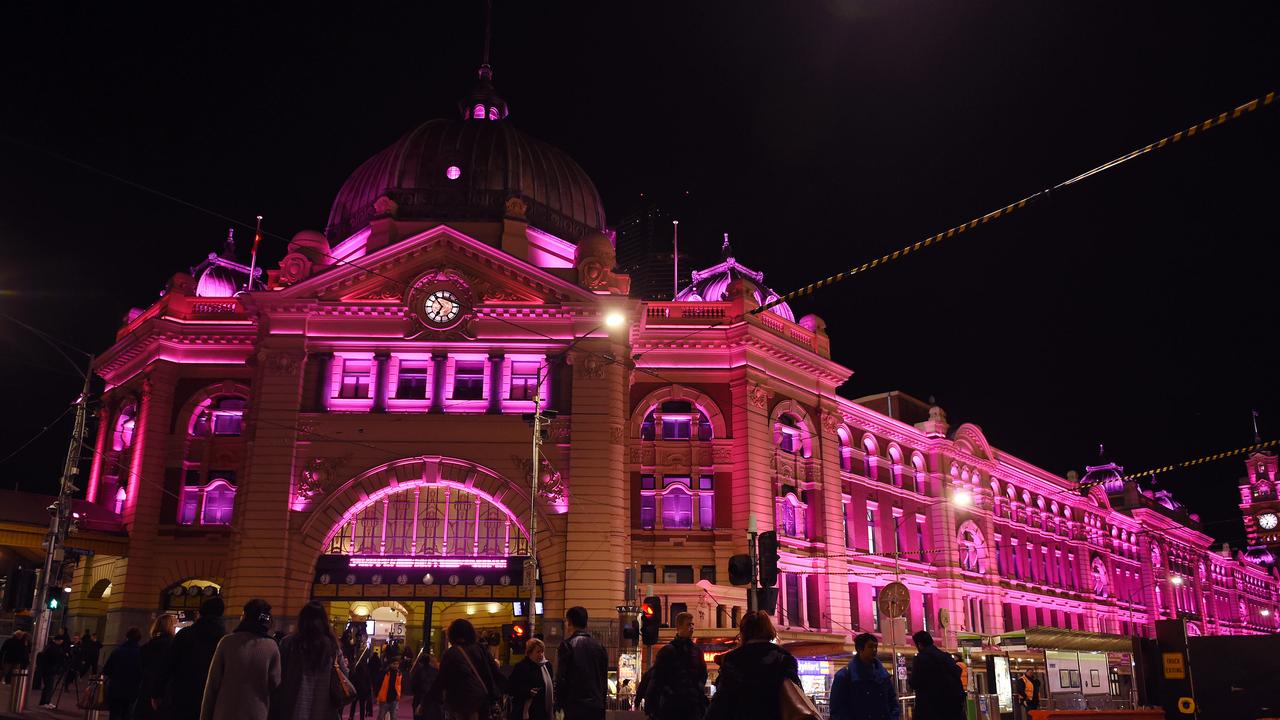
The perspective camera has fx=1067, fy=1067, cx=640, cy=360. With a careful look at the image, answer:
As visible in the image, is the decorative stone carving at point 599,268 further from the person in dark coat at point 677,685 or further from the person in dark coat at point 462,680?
the person in dark coat at point 677,685

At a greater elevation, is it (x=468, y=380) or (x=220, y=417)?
(x=468, y=380)

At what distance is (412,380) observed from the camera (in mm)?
44156

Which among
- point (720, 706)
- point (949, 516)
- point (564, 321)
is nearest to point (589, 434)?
point (564, 321)

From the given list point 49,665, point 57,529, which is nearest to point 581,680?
point 57,529

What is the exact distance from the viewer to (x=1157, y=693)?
555 inches

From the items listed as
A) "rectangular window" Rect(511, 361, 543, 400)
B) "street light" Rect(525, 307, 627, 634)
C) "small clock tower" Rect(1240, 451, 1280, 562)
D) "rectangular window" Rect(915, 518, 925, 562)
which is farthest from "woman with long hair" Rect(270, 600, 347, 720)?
"small clock tower" Rect(1240, 451, 1280, 562)

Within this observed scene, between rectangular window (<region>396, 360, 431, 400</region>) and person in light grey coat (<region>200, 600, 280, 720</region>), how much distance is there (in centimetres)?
3399

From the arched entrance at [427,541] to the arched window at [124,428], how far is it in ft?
44.1

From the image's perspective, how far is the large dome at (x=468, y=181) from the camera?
5056cm

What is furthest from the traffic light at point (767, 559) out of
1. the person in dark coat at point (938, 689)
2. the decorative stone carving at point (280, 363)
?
the decorative stone carving at point (280, 363)

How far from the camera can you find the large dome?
1991 inches

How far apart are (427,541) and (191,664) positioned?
31.9 meters

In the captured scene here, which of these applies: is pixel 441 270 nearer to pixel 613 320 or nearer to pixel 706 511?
pixel 613 320

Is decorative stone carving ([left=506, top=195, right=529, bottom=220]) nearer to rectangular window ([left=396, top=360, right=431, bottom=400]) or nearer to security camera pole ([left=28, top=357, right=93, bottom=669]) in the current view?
rectangular window ([left=396, top=360, right=431, bottom=400])
